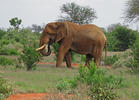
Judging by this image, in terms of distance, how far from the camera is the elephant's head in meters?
13.9

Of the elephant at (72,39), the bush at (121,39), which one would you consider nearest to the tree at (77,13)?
the bush at (121,39)

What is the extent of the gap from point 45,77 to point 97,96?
4157 millimetres

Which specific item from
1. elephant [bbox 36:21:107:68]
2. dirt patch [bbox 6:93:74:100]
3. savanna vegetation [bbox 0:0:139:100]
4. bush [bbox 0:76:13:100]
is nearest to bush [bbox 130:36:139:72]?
savanna vegetation [bbox 0:0:139:100]

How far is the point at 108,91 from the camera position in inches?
239

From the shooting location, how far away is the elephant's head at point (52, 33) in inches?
548

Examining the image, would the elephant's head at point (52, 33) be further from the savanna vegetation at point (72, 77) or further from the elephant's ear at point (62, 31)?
the savanna vegetation at point (72, 77)

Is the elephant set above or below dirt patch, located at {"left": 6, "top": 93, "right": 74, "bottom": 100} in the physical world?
above

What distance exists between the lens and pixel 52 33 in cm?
1409

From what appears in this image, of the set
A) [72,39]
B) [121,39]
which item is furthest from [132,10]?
[72,39]

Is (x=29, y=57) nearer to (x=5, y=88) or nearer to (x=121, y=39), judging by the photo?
(x=5, y=88)

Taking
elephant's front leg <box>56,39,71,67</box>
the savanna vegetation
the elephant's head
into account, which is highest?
the elephant's head

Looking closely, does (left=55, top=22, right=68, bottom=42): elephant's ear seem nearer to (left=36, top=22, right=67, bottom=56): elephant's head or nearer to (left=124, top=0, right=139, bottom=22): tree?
(left=36, top=22, right=67, bottom=56): elephant's head

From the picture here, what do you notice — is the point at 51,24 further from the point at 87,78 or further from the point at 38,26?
the point at 38,26

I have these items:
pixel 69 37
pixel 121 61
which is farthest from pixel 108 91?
pixel 121 61
